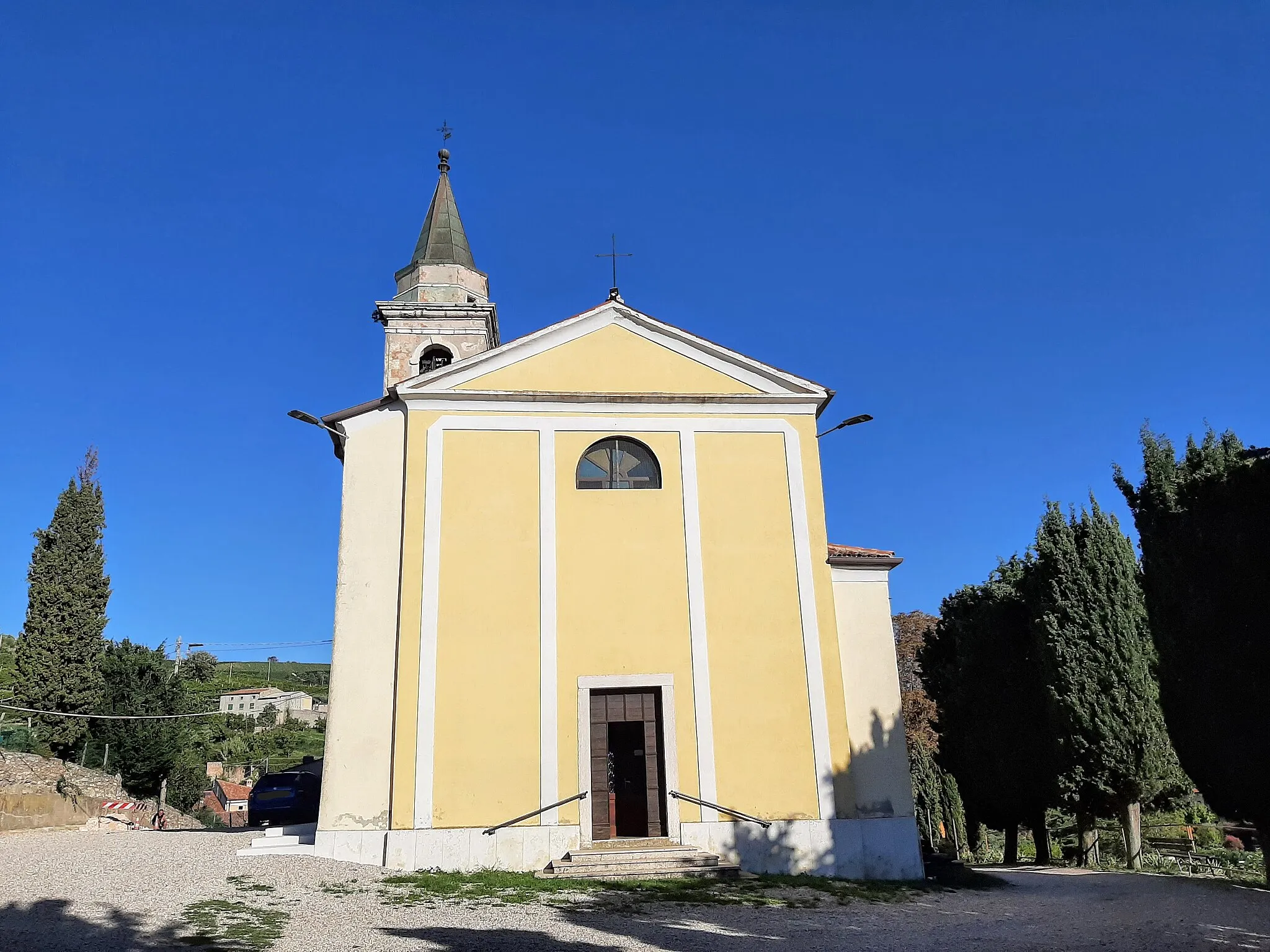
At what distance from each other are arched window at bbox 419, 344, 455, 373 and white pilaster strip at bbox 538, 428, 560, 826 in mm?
6746

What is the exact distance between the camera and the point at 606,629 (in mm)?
15523

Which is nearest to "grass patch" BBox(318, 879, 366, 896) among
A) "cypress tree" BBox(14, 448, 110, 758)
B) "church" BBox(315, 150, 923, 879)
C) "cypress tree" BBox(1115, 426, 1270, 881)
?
"church" BBox(315, 150, 923, 879)

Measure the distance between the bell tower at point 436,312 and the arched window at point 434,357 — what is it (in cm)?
2

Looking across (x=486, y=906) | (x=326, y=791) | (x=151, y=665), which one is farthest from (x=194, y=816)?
(x=486, y=906)

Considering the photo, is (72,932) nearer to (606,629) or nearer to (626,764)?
(626,764)

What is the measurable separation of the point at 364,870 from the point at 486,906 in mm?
3242

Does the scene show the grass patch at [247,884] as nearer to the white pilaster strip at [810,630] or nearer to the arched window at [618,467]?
the white pilaster strip at [810,630]

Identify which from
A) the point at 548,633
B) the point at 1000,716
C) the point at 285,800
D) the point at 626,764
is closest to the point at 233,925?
the point at 548,633

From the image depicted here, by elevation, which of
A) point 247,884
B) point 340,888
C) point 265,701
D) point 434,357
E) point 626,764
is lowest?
point 340,888

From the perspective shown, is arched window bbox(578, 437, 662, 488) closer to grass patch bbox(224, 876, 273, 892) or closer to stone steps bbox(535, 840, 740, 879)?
stone steps bbox(535, 840, 740, 879)

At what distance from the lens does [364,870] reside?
1325 cm

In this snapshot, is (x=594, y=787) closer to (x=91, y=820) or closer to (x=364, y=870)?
(x=364, y=870)

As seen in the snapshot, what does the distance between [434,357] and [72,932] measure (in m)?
15.9

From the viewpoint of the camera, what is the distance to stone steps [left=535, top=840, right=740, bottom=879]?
1327 centimetres
